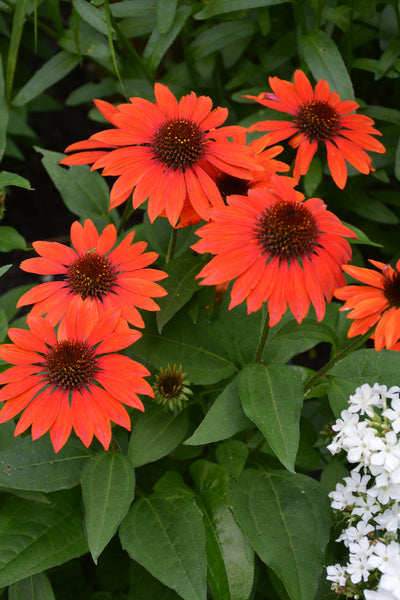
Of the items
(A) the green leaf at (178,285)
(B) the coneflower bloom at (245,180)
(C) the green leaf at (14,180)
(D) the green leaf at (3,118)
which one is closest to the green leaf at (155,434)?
(A) the green leaf at (178,285)

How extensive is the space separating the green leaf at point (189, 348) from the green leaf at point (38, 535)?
32 centimetres

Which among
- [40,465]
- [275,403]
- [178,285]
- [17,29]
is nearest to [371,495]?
[275,403]

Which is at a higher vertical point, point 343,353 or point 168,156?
point 168,156

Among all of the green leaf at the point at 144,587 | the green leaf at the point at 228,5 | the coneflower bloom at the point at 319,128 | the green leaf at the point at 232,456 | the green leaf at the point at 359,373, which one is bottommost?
the green leaf at the point at 144,587

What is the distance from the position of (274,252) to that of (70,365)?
36 centimetres

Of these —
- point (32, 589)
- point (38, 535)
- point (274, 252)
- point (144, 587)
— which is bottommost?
point (144, 587)

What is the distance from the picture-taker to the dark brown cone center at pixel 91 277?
1.05 metres

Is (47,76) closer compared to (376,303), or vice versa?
(376,303)

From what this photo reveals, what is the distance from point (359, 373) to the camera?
1.12 meters

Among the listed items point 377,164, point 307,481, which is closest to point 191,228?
point 307,481

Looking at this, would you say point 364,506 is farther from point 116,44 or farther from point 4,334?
point 116,44

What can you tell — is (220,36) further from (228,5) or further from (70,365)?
(70,365)

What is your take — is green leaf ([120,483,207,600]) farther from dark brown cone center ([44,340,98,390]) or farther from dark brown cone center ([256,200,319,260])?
dark brown cone center ([256,200,319,260])

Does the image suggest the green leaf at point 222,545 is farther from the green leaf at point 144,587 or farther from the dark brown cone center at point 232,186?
the dark brown cone center at point 232,186
